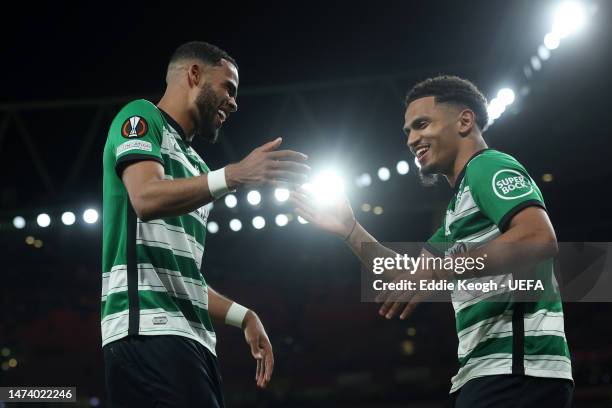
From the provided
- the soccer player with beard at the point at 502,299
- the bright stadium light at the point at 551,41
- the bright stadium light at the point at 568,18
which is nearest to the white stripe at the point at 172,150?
the soccer player with beard at the point at 502,299

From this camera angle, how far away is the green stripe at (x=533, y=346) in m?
2.69

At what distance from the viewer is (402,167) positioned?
37.8ft

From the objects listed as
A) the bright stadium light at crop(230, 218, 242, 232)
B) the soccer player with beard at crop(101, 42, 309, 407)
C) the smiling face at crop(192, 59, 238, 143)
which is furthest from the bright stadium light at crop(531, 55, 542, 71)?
the soccer player with beard at crop(101, 42, 309, 407)

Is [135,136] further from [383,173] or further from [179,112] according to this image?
[383,173]

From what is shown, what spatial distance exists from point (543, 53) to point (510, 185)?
7865mm

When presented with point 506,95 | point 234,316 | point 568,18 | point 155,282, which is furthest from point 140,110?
point 506,95

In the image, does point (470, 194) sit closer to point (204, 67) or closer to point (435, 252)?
point (435, 252)

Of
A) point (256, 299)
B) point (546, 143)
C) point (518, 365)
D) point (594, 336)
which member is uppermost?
point (546, 143)

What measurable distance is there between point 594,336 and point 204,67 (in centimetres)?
1508

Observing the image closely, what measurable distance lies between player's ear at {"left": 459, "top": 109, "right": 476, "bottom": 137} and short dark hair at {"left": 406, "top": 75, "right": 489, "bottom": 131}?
0.15ft

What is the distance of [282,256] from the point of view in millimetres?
14914

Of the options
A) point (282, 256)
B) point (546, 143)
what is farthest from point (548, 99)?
point (282, 256)

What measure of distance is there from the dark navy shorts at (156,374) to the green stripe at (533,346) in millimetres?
1034

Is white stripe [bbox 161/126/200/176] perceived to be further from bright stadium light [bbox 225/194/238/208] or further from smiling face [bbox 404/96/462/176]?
bright stadium light [bbox 225/194/238/208]
